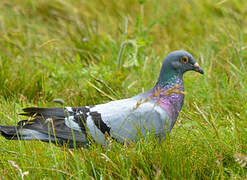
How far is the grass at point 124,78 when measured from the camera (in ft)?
8.38

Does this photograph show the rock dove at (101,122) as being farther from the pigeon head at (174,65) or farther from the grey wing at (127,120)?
the pigeon head at (174,65)

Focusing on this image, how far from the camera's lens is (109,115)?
3059 mm

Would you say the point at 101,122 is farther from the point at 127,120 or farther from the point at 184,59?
the point at 184,59

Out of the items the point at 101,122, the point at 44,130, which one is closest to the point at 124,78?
the point at 101,122

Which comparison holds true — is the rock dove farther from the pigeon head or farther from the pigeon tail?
the pigeon head

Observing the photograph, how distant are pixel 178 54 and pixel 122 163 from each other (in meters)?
1.16

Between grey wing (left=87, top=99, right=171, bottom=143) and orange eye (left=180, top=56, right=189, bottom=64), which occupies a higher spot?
orange eye (left=180, top=56, right=189, bottom=64)

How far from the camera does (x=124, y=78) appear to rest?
414 centimetres

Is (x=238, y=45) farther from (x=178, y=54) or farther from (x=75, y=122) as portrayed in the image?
(x=75, y=122)

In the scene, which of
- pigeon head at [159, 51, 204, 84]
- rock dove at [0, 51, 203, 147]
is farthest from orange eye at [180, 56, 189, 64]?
rock dove at [0, 51, 203, 147]

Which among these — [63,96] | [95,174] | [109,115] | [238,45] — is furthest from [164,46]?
[95,174]

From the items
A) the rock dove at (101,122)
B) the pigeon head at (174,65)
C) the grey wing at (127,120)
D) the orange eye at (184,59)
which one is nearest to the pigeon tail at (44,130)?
the rock dove at (101,122)

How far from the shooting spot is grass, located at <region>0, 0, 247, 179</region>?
2.55m

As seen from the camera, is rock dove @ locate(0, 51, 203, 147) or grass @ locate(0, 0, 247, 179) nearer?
grass @ locate(0, 0, 247, 179)
